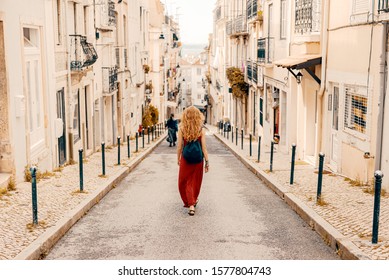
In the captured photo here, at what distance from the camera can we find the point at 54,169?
13078 millimetres

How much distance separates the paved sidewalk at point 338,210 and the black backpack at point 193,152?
1838mm

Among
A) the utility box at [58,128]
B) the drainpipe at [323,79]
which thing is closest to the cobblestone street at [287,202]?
the utility box at [58,128]

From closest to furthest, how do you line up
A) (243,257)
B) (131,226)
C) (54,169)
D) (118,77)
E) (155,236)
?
(243,257) → (155,236) → (131,226) → (54,169) → (118,77)

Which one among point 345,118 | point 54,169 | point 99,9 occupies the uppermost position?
point 99,9

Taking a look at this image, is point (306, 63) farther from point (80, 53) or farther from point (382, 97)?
point (80, 53)

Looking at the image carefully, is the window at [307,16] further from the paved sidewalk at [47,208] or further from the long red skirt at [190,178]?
the long red skirt at [190,178]

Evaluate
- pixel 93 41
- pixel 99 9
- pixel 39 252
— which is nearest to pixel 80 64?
pixel 93 41

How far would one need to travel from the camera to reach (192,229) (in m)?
7.43

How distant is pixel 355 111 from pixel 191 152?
190 inches

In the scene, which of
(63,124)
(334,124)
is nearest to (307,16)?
(334,124)

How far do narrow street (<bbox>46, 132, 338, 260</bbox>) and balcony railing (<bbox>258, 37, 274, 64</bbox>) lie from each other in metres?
11.0

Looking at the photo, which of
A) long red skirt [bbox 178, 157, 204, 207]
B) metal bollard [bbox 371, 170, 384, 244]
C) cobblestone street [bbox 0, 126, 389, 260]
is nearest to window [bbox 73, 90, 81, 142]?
cobblestone street [bbox 0, 126, 389, 260]
